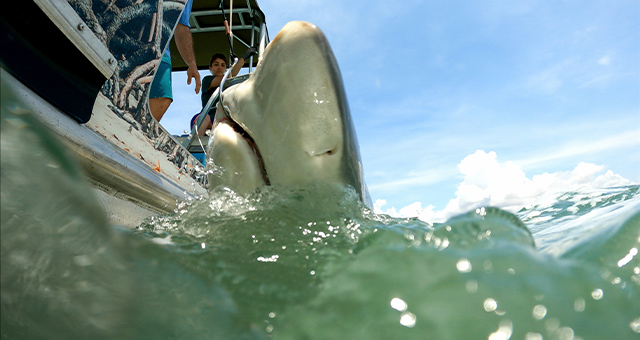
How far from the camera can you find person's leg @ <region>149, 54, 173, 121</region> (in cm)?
302

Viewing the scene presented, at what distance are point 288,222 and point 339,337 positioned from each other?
48 cm

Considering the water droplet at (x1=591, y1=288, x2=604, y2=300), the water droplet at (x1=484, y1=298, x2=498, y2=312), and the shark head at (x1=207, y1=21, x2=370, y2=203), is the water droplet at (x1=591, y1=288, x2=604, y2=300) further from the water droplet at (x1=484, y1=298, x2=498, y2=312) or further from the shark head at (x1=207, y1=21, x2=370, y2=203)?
the shark head at (x1=207, y1=21, x2=370, y2=203)

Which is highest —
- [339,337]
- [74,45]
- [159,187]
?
[74,45]

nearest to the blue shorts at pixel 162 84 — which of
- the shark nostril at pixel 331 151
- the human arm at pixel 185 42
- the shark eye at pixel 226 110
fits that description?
the human arm at pixel 185 42

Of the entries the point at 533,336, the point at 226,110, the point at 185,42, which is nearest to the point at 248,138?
the point at 226,110

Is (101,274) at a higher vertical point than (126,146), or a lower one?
lower

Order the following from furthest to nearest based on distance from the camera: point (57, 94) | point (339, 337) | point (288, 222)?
point (57, 94) → point (288, 222) → point (339, 337)

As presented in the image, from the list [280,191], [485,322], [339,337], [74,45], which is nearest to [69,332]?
[339,337]

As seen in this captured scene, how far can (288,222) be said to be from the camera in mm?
914

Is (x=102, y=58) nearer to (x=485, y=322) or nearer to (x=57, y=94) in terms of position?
(x=57, y=94)

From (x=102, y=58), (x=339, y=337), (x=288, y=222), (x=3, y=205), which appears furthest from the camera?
(x=102, y=58)

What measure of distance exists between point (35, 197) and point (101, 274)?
0.33 feet

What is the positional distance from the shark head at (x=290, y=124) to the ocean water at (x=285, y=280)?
36cm

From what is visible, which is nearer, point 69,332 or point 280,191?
point 69,332
